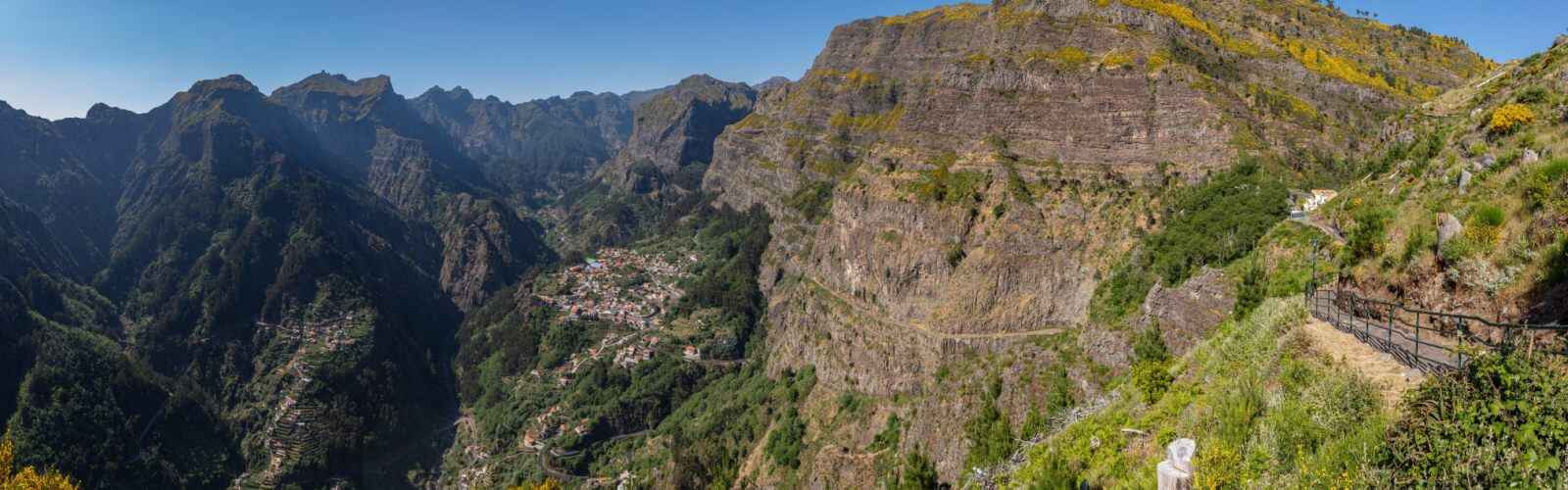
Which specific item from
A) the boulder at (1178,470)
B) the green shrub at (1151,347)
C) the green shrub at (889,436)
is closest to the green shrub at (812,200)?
the green shrub at (889,436)

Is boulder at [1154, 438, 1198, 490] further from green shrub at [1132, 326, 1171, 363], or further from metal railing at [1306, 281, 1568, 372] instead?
green shrub at [1132, 326, 1171, 363]

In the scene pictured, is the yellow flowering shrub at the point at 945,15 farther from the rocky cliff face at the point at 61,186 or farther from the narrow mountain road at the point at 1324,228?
the rocky cliff face at the point at 61,186

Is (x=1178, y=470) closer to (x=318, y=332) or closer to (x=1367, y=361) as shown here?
(x=1367, y=361)

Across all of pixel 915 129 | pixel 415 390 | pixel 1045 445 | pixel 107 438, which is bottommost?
pixel 415 390

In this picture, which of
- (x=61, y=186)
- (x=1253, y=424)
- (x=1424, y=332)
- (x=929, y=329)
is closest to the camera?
(x=1253, y=424)

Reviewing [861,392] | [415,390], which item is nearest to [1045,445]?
[861,392]

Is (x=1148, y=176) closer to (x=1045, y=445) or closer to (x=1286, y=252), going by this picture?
(x=1286, y=252)

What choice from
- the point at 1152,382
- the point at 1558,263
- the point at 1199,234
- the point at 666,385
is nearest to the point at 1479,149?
the point at 1558,263
